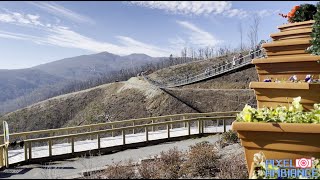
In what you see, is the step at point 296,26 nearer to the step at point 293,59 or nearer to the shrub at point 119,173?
the step at point 293,59

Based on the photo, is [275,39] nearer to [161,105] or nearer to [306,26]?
[306,26]

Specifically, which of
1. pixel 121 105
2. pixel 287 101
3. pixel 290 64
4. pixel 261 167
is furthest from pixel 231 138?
pixel 121 105

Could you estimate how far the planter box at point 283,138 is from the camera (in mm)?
6746

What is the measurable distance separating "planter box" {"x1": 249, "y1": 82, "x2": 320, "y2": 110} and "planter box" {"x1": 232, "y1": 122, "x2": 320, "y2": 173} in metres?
2.24

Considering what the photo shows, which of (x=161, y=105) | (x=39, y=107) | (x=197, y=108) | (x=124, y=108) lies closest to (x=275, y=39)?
(x=197, y=108)

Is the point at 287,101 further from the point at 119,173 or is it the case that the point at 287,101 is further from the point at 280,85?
the point at 119,173

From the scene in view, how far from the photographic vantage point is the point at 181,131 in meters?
18.2

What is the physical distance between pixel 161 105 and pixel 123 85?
2090 centimetres

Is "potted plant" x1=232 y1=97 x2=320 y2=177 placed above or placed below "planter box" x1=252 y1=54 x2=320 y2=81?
below

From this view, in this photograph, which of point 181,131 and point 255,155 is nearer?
point 255,155

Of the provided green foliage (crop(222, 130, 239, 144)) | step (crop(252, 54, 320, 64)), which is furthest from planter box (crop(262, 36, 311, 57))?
green foliage (crop(222, 130, 239, 144))

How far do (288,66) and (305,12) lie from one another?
10.4ft

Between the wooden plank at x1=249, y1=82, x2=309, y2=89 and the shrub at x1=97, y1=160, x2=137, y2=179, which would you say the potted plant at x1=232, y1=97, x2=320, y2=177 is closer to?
the wooden plank at x1=249, y1=82, x2=309, y2=89

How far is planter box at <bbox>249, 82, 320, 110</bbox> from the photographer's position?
8828 mm
